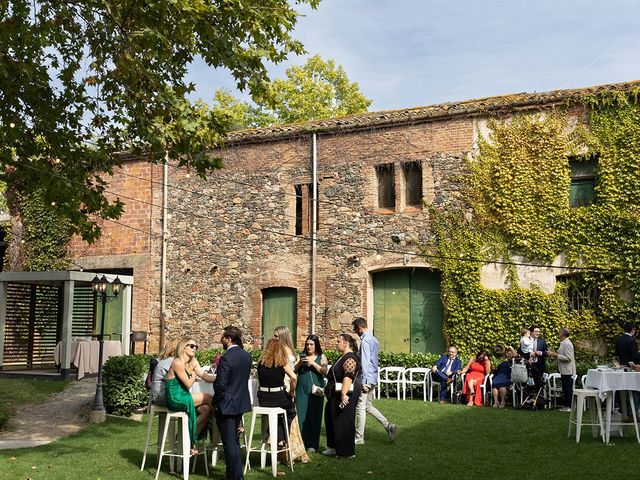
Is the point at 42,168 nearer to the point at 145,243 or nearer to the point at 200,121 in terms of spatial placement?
the point at 200,121

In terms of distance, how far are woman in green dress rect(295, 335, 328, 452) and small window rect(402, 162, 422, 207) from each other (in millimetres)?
9633

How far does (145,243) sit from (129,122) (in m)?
11.7

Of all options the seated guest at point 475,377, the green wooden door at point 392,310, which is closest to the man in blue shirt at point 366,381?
the seated guest at point 475,377

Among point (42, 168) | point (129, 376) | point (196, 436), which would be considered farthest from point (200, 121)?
point (129, 376)

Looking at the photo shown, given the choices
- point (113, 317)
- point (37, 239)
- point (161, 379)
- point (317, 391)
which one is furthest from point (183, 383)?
point (37, 239)

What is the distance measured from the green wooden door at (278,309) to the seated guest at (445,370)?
17.2 ft

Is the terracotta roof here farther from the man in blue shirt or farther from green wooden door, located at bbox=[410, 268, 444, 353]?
the man in blue shirt

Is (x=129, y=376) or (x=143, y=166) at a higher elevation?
(x=143, y=166)

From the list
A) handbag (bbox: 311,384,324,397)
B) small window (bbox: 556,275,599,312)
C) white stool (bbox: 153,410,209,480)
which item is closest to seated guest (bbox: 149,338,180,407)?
white stool (bbox: 153,410,209,480)

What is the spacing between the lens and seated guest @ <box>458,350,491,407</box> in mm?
15062

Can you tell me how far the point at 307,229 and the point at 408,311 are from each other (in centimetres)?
351

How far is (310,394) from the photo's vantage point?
9.87 meters

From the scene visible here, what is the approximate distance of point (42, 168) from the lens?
10.9m

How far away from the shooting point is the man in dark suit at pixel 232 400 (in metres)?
7.85
